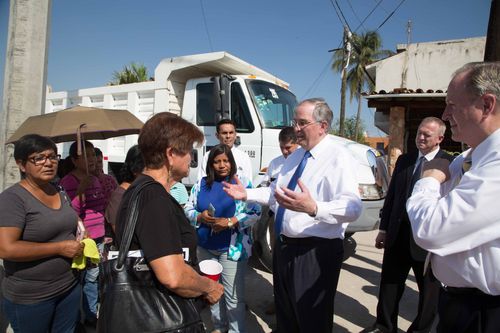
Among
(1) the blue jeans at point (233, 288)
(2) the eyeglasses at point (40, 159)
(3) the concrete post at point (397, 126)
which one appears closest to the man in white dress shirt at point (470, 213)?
(1) the blue jeans at point (233, 288)

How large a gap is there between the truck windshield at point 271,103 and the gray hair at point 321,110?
2.73 meters

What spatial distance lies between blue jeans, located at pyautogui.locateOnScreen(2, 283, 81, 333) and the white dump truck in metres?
2.67

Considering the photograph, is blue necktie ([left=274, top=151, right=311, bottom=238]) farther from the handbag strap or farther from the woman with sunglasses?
the woman with sunglasses

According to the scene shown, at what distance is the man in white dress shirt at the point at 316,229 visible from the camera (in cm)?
230

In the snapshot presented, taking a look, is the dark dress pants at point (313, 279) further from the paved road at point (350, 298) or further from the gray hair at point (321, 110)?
the paved road at point (350, 298)

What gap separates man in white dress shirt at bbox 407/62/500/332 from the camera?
4.02 feet

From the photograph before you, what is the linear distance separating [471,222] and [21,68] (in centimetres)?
352

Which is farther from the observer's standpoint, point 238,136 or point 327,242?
point 238,136

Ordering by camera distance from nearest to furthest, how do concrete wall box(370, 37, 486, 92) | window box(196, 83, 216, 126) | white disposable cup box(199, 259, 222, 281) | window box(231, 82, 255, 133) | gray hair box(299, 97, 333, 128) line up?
1. white disposable cup box(199, 259, 222, 281)
2. gray hair box(299, 97, 333, 128)
3. window box(231, 82, 255, 133)
4. window box(196, 83, 216, 126)
5. concrete wall box(370, 37, 486, 92)

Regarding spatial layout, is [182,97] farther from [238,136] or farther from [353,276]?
[353,276]

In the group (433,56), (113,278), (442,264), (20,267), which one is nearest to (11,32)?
(20,267)

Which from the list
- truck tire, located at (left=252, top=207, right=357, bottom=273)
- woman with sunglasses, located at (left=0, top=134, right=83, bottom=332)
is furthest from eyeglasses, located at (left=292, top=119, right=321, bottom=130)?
truck tire, located at (left=252, top=207, right=357, bottom=273)

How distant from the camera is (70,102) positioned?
7539 millimetres

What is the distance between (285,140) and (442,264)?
2.78m
